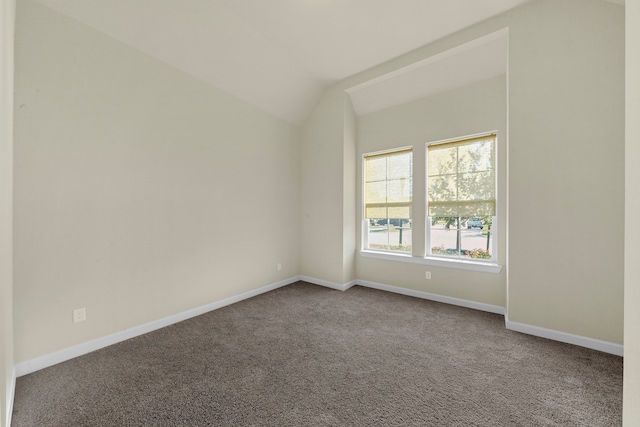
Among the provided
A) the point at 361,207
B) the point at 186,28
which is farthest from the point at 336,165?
the point at 186,28

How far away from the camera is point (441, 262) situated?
3.56m

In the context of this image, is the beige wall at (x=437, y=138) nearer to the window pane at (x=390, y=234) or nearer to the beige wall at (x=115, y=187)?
→ the window pane at (x=390, y=234)

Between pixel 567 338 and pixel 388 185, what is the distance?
2664 millimetres

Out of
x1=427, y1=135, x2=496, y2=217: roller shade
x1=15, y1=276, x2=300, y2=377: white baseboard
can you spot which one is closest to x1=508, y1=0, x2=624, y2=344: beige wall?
x1=427, y1=135, x2=496, y2=217: roller shade

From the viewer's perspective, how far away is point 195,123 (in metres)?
3.12

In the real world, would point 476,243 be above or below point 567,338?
above

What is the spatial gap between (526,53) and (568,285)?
7.60 ft

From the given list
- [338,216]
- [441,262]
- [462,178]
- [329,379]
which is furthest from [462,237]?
[329,379]

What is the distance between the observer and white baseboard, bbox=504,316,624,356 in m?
2.27

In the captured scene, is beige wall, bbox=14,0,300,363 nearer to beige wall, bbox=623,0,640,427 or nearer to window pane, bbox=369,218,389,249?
window pane, bbox=369,218,389,249

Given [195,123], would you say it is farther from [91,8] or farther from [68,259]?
[68,259]

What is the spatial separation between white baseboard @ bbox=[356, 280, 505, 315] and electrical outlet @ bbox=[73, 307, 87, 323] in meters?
3.43

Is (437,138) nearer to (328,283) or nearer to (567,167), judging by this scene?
(567,167)

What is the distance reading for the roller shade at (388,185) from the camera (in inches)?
156
